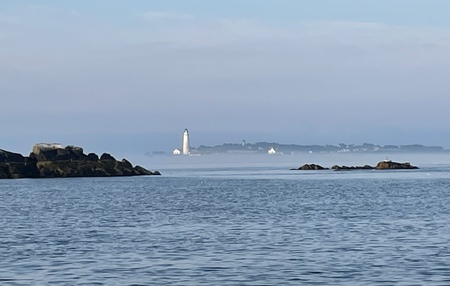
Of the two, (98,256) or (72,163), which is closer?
(98,256)

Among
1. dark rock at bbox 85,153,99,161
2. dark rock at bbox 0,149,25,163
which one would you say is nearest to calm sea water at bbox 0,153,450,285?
dark rock at bbox 0,149,25,163

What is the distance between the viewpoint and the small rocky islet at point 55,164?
153 meters

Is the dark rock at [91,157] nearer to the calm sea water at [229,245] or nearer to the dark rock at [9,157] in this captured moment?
the dark rock at [9,157]

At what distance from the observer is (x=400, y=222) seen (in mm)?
52625

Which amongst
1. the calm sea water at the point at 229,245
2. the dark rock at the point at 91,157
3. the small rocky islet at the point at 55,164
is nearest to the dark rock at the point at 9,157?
the small rocky islet at the point at 55,164

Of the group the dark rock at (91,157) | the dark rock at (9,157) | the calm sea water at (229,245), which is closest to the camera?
the calm sea water at (229,245)

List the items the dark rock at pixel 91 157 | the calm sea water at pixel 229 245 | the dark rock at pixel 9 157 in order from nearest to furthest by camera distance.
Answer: the calm sea water at pixel 229 245
the dark rock at pixel 9 157
the dark rock at pixel 91 157

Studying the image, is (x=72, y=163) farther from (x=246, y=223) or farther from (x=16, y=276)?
(x=16, y=276)

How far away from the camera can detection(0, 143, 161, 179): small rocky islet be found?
153250 mm

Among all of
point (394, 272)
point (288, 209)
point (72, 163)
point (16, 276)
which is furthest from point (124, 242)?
point (72, 163)

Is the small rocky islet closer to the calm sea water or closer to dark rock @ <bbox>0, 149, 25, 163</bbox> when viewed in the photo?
dark rock @ <bbox>0, 149, 25, 163</bbox>

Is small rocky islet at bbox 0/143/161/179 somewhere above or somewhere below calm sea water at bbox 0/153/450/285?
above

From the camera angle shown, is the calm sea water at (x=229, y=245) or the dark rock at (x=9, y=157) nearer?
the calm sea water at (x=229, y=245)

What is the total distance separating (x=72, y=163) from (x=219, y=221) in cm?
10923
